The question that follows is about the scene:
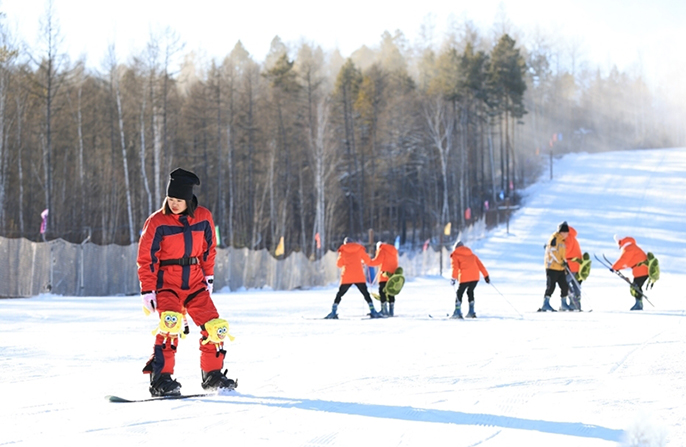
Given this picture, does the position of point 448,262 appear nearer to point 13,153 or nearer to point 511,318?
point 511,318

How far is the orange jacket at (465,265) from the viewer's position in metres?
13.7

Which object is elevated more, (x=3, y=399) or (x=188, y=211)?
(x=188, y=211)

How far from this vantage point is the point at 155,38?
35469 mm

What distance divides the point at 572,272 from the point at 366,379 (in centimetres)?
996

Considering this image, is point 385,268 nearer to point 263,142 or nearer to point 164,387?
point 164,387

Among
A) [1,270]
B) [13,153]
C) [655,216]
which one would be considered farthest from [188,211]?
[655,216]

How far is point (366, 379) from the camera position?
20.9ft

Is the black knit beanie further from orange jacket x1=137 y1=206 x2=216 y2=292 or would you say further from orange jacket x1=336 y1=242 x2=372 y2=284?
orange jacket x1=336 y1=242 x2=372 y2=284

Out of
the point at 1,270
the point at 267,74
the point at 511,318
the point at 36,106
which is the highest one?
the point at 267,74

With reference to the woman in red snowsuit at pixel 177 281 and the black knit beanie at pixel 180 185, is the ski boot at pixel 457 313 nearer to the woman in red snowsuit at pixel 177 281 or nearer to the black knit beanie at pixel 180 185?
the woman in red snowsuit at pixel 177 281

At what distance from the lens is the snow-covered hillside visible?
4312mm

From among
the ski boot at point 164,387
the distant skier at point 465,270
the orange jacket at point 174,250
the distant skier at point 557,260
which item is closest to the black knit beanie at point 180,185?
the orange jacket at point 174,250

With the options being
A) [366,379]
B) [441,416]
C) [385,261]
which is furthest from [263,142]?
[441,416]

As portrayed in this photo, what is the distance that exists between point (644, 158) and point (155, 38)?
4539 centimetres
